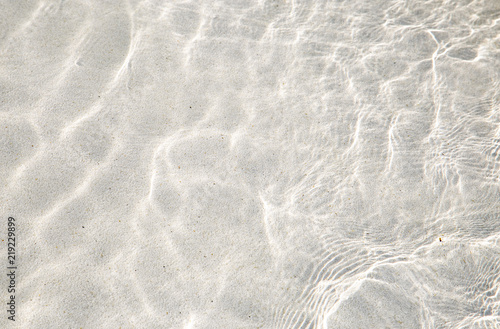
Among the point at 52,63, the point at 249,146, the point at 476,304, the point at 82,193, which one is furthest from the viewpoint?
the point at 52,63

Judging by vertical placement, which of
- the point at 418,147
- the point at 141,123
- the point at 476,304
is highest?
the point at 141,123

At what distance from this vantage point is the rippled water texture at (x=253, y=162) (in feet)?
5.93

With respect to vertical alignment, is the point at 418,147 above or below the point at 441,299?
above

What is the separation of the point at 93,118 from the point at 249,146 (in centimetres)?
89

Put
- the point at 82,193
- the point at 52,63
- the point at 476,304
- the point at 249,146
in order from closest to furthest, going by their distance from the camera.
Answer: the point at 476,304, the point at 82,193, the point at 249,146, the point at 52,63

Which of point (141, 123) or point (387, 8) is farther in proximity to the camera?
point (387, 8)

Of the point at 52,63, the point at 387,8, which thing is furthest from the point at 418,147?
the point at 52,63

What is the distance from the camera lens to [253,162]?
2123 mm

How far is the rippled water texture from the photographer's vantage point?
1.81 m

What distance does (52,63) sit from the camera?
7.55 ft

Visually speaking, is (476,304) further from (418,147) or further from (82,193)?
(82,193)

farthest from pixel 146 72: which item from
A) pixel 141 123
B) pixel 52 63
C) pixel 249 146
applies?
pixel 249 146

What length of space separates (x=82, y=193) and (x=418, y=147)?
1845 mm

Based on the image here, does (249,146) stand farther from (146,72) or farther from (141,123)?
(146,72)
